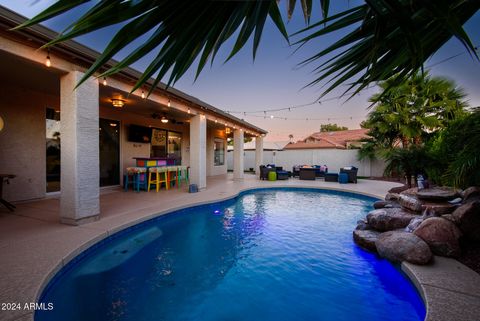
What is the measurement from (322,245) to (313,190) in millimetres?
5744

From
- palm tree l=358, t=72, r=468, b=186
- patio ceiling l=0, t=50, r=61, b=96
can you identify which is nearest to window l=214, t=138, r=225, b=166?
palm tree l=358, t=72, r=468, b=186

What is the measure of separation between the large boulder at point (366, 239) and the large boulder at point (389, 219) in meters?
0.18

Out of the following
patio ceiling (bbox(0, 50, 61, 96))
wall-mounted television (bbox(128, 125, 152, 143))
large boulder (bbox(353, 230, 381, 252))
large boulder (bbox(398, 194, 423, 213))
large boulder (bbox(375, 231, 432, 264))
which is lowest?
large boulder (bbox(353, 230, 381, 252))

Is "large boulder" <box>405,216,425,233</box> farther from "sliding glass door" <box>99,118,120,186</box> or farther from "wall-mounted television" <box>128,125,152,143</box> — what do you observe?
"wall-mounted television" <box>128,125,152,143</box>

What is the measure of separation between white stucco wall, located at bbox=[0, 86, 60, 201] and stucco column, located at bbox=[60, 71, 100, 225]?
2745mm

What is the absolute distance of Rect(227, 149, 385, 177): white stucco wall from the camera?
1343cm

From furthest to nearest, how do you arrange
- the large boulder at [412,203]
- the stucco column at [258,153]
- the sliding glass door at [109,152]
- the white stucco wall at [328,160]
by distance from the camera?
1. the stucco column at [258,153]
2. the white stucco wall at [328,160]
3. the sliding glass door at [109,152]
4. the large boulder at [412,203]

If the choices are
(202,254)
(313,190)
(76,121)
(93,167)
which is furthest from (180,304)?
(313,190)

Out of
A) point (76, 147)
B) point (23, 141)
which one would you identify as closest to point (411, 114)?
point (76, 147)

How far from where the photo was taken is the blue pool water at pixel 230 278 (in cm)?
243

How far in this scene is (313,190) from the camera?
9.62 m

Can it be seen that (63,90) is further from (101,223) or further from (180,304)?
(180,304)

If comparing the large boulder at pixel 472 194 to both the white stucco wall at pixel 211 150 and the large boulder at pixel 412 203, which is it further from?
the white stucco wall at pixel 211 150

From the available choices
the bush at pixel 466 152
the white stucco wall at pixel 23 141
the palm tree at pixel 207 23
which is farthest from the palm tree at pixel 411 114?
the white stucco wall at pixel 23 141
